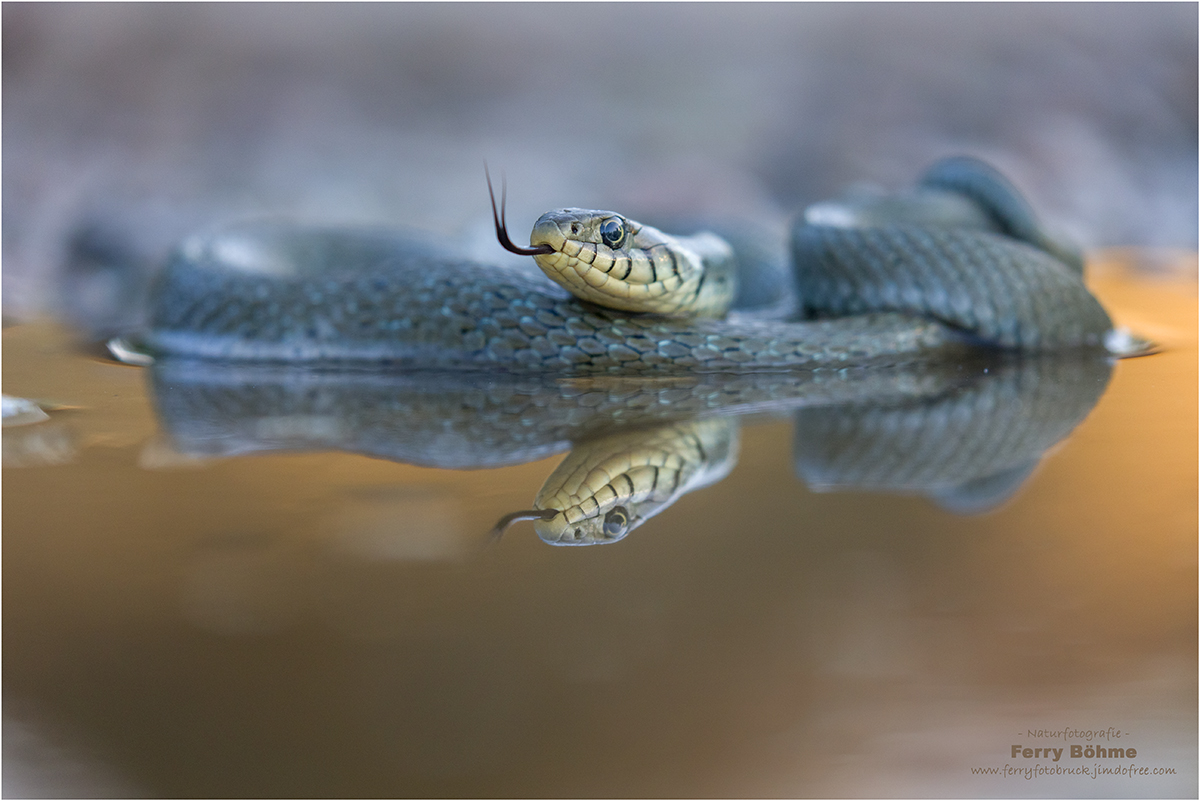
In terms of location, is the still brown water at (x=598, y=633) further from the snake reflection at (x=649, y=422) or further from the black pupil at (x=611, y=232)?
the black pupil at (x=611, y=232)

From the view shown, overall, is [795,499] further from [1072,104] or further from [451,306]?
[1072,104]

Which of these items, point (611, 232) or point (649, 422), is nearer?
point (649, 422)

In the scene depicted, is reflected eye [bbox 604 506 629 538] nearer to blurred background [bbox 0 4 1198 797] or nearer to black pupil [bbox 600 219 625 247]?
blurred background [bbox 0 4 1198 797]

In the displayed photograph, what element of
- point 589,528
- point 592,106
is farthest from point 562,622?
point 592,106

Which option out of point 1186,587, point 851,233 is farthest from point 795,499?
point 851,233

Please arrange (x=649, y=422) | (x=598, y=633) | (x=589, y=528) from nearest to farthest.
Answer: (x=598, y=633) < (x=589, y=528) < (x=649, y=422)

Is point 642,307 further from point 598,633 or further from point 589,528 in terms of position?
point 598,633

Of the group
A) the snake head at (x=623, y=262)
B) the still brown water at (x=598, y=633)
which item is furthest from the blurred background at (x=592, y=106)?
the still brown water at (x=598, y=633)
